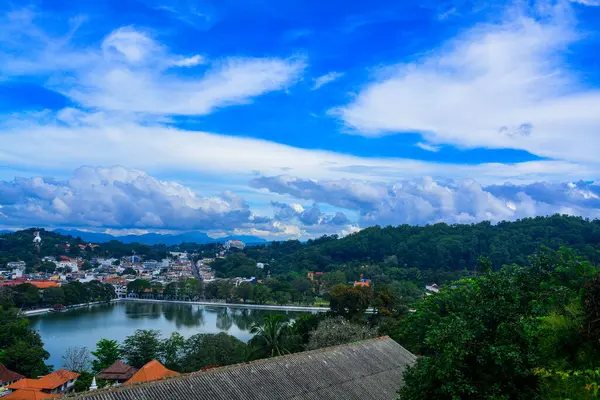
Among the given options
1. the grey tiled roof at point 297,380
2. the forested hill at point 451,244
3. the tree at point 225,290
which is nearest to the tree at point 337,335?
the grey tiled roof at point 297,380

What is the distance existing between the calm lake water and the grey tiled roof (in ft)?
66.5

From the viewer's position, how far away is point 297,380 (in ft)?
36.4

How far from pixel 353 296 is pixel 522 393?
1677cm

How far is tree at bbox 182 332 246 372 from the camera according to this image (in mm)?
21531

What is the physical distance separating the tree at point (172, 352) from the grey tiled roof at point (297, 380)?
1200cm

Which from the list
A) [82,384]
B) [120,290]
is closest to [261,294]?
[120,290]

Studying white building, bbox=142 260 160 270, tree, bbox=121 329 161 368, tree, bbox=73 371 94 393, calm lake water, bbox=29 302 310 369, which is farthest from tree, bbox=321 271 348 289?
white building, bbox=142 260 160 270

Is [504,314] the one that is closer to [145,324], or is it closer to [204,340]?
[204,340]

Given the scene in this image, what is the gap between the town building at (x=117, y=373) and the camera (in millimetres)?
19984

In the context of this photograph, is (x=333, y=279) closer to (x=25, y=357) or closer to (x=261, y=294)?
(x=261, y=294)

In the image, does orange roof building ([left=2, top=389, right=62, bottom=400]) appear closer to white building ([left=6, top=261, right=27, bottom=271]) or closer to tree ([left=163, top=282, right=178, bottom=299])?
tree ([left=163, top=282, right=178, bottom=299])

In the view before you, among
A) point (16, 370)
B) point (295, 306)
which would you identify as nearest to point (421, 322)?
point (16, 370)

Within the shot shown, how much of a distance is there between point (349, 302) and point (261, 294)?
126 ft

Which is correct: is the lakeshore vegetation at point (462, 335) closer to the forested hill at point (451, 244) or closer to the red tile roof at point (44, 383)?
the red tile roof at point (44, 383)
